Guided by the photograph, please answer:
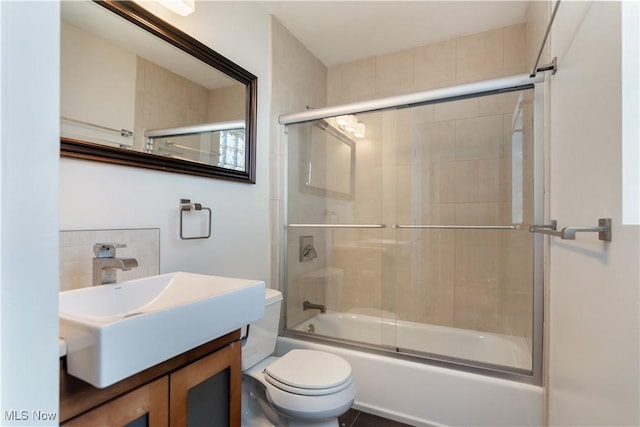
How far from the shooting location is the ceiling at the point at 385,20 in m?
2.00

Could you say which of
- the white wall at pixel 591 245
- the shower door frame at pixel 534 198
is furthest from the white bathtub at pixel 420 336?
the white wall at pixel 591 245

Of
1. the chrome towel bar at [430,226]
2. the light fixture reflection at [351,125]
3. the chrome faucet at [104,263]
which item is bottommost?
the chrome faucet at [104,263]

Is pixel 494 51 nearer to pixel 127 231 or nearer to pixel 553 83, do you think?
pixel 553 83

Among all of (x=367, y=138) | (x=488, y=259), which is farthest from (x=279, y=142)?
(x=488, y=259)

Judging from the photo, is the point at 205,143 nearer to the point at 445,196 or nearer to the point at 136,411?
the point at 136,411

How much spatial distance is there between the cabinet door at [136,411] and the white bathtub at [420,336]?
1394 mm

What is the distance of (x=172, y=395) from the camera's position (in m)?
0.91

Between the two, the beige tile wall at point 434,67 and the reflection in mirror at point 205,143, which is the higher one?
the beige tile wall at point 434,67

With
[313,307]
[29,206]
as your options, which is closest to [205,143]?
[29,206]

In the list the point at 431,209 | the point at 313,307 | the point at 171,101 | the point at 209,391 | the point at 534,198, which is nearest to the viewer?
the point at 209,391

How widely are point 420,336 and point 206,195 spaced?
1.74m

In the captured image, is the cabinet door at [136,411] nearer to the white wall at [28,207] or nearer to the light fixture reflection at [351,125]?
the white wall at [28,207]

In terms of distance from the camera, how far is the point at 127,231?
4.09 ft

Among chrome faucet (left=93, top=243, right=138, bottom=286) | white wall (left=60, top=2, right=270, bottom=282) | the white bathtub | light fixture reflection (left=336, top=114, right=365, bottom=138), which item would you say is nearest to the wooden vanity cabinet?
chrome faucet (left=93, top=243, right=138, bottom=286)
